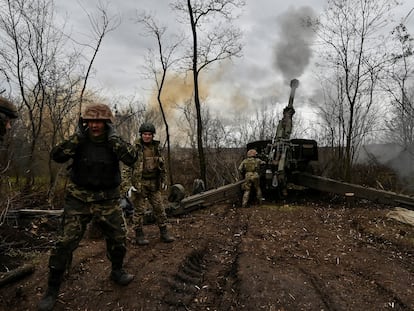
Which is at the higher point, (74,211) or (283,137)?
(283,137)

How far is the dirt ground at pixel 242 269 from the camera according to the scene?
334cm

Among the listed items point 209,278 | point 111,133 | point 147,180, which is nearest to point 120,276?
point 209,278

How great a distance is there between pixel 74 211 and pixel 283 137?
7.58 metres

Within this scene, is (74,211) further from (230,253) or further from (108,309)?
(230,253)

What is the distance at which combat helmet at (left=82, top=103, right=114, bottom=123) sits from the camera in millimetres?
3375

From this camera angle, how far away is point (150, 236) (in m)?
5.63

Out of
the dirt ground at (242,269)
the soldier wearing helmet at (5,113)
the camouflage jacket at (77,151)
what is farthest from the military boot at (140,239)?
the soldier wearing helmet at (5,113)

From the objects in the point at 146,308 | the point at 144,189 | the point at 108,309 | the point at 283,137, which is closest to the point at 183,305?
the point at 146,308

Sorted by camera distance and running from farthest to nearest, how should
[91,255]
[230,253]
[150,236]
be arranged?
1. [150,236]
2. [230,253]
3. [91,255]

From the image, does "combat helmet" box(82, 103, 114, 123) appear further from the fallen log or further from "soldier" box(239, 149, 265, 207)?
"soldier" box(239, 149, 265, 207)

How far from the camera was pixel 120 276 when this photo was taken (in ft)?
12.1

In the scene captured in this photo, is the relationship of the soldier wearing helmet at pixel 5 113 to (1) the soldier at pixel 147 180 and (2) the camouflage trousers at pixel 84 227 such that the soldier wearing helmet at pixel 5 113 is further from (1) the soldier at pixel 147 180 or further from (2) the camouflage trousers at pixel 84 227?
(1) the soldier at pixel 147 180

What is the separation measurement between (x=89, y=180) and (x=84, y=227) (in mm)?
478

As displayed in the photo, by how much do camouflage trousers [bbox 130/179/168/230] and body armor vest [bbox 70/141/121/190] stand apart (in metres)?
1.64
